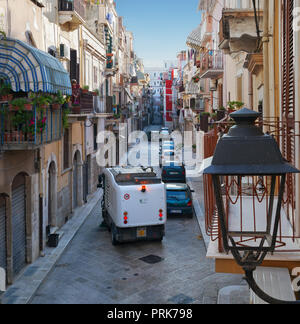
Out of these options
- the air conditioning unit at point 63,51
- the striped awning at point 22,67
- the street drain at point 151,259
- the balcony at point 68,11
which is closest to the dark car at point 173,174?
the air conditioning unit at point 63,51

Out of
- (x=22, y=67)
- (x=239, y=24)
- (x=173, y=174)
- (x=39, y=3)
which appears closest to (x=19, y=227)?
(x=22, y=67)

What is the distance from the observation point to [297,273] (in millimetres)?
4961

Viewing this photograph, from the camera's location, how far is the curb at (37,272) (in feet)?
36.3

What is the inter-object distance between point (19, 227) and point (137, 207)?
4.22m

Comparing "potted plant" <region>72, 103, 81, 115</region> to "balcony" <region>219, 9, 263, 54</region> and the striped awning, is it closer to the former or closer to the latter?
the striped awning

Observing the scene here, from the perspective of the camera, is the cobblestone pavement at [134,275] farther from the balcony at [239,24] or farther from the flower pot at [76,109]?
the balcony at [239,24]

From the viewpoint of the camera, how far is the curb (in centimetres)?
1106

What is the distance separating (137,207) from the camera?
612 inches

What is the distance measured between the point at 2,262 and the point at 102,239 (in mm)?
5899

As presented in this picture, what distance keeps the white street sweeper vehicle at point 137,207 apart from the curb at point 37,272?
83.2 inches

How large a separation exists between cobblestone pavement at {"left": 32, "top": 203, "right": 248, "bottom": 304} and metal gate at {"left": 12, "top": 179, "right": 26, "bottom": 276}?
3.34 feet
